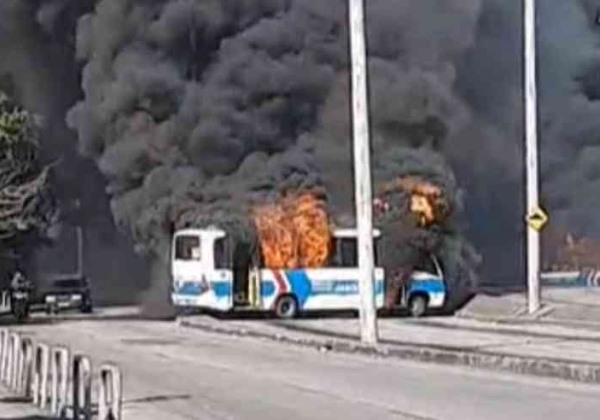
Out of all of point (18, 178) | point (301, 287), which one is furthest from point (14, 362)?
point (18, 178)

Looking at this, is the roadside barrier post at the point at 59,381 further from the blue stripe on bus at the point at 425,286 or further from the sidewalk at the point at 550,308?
the blue stripe on bus at the point at 425,286

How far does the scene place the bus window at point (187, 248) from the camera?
42781 millimetres

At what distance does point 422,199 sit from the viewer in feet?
159

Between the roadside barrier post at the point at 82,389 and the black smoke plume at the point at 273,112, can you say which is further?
the black smoke plume at the point at 273,112

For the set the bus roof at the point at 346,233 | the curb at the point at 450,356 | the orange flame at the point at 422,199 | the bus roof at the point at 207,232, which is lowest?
the curb at the point at 450,356

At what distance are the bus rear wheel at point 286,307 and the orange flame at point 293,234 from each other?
1.10 metres

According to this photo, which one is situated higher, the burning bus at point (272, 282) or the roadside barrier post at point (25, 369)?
the burning bus at point (272, 282)

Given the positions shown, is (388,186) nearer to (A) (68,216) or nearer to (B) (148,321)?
(B) (148,321)

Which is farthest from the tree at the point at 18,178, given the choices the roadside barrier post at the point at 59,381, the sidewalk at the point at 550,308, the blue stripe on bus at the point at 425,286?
the roadside barrier post at the point at 59,381

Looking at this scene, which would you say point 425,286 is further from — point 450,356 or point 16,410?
point 16,410

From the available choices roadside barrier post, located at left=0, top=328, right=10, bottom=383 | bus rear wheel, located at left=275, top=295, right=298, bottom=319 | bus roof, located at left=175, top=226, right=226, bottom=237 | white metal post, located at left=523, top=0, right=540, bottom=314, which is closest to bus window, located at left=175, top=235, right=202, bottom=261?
bus roof, located at left=175, top=226, right=226, bottom=237

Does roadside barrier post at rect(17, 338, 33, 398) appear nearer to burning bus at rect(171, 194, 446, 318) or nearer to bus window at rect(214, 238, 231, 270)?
burning bus at rect(171, 194, 446, 318)

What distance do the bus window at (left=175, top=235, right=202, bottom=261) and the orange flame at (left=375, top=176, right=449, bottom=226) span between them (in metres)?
6.65

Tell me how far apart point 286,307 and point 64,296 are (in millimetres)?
11753
